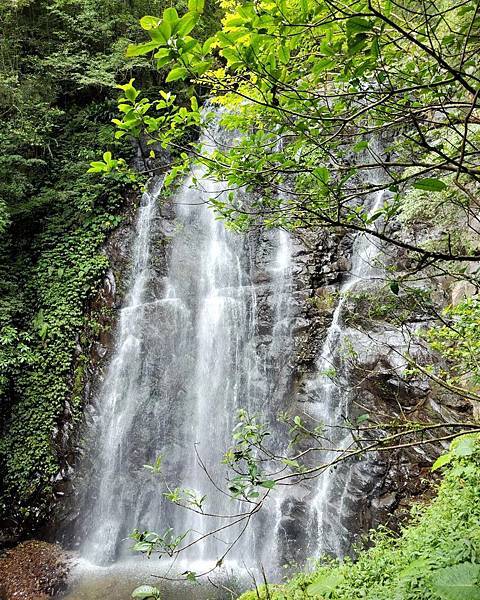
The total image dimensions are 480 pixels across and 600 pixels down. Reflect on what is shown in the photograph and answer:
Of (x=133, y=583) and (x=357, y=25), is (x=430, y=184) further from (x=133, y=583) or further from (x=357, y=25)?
(x=133, y=583)

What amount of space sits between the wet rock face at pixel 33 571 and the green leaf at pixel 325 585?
5043 millimetres

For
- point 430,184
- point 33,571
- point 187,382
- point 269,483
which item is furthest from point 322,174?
point 33,571

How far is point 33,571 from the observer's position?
667 cm

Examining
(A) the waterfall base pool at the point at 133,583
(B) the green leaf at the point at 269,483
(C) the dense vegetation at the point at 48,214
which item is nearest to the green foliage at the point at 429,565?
(B) the green leaf at the point at 269,483

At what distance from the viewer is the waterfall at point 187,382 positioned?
7578 millimetres

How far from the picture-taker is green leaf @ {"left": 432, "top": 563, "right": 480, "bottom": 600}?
6.53ft

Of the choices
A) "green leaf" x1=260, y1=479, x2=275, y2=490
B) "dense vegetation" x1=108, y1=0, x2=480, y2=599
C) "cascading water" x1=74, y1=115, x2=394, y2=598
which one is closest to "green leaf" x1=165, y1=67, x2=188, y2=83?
"dense vegetation" x1=108, y1=0, x2=480, y2=599

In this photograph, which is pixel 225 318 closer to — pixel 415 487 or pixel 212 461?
pixel 212 461

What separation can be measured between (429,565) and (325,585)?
3.10ft

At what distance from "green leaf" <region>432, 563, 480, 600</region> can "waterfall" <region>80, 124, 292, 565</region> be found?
16.3ft

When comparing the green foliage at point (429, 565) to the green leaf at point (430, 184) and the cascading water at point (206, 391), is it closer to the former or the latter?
the green leaf at point (430, 184)

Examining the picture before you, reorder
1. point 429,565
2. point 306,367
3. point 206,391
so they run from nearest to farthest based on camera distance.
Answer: point 429,565, point 306,367, point 206,391

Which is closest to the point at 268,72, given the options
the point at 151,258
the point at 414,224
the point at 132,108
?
the point at 132,108

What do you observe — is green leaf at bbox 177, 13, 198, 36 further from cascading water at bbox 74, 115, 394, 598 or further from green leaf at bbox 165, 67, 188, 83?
cascading water at bbox 74, 115, 394, 598
